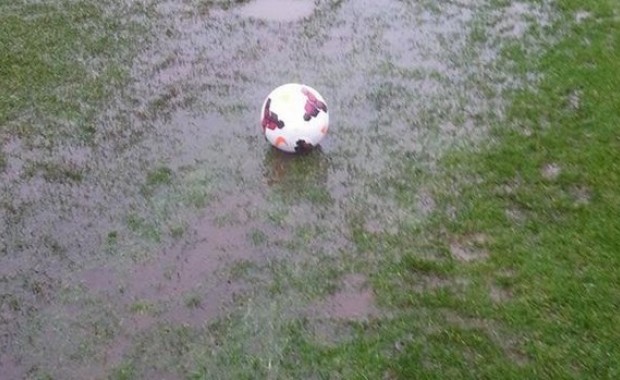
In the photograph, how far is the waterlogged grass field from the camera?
3.53 metres

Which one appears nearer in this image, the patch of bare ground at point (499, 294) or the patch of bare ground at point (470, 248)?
the patch of bare ground at point (499, 294)

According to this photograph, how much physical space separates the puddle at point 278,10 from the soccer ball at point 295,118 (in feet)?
5.29

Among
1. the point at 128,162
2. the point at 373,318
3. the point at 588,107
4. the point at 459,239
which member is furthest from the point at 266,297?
the point at 588,107

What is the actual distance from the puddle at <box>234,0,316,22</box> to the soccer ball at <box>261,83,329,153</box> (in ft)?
5.29

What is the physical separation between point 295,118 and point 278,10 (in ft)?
6.22

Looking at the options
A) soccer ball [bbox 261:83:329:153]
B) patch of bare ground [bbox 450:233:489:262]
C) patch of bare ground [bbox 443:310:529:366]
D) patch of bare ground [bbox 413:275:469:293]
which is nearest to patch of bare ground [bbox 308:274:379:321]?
patch of bare ground [bbox 413:275:469:293]

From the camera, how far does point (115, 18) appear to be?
6.05 m

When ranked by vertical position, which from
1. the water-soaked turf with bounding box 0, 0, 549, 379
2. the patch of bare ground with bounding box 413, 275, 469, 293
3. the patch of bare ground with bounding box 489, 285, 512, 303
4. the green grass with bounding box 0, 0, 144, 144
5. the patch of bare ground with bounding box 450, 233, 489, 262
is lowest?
the green grass with bounding box 0, 0, 144, 144

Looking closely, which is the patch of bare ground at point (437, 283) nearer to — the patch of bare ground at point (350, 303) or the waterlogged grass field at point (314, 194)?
the waterlogged grass field at point (314, 194)

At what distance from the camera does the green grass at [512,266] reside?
3.44 meters

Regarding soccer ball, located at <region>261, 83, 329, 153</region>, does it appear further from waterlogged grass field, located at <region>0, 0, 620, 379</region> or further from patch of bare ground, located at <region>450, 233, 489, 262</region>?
patch of bare ground, located at <region>450, 233, 489, 262</region>

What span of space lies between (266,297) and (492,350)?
3.42 feet

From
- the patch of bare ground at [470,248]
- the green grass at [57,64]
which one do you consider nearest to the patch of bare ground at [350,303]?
the patch of bare ground at [470,248]

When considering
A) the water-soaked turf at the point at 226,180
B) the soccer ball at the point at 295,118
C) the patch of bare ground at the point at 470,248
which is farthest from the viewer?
the soccer ball at the point at 295,118
